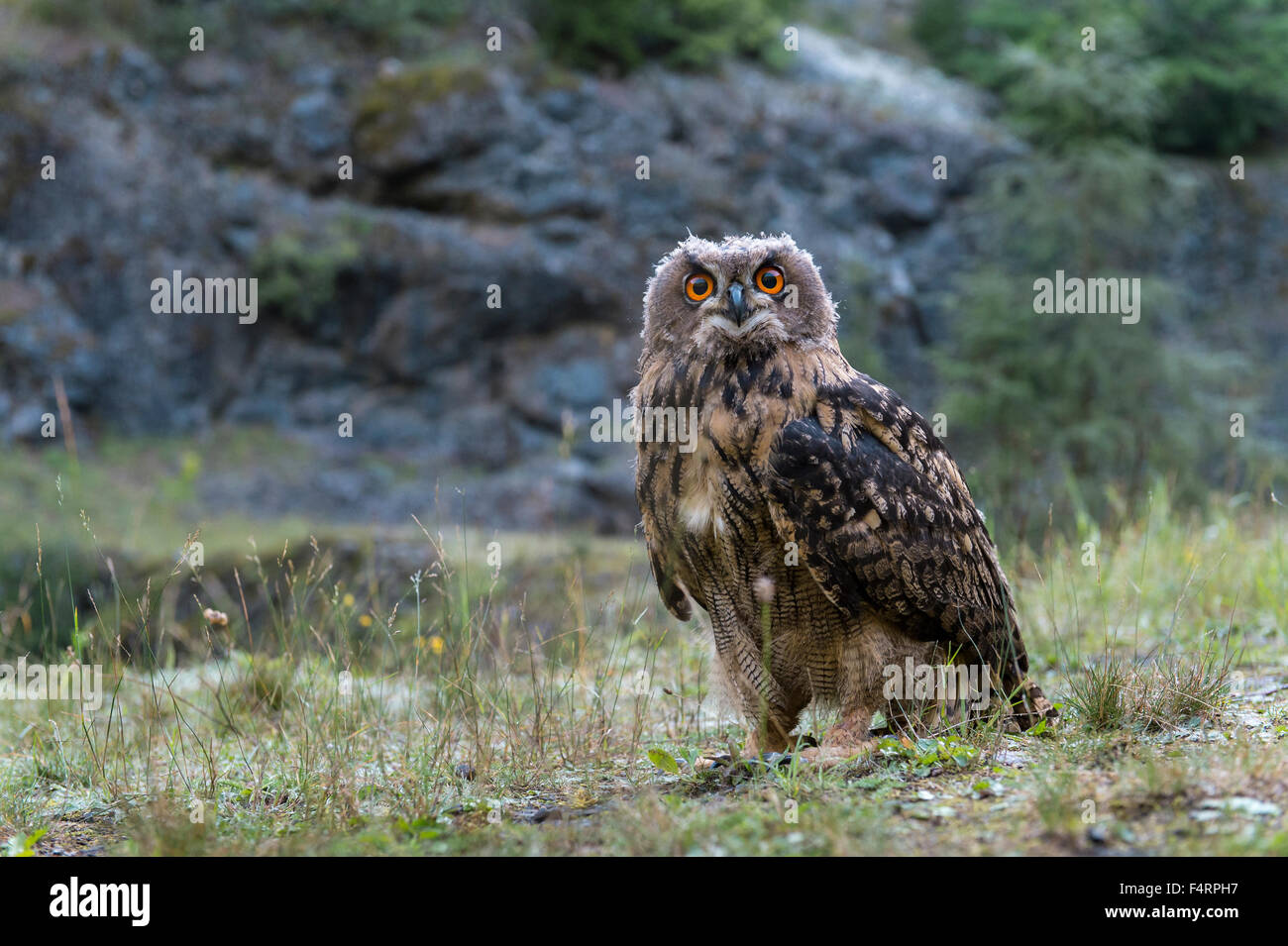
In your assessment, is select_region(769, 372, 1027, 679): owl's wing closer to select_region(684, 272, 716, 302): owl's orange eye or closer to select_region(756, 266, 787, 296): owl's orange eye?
select_region(756, 266, 787, 296): owl's orange eye

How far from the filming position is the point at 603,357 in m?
17.0

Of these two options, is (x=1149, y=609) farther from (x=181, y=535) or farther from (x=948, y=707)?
(x=181, y=535)

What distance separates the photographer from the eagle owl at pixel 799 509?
3.71 meters

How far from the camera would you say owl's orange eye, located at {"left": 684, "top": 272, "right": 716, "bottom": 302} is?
3.99 metres

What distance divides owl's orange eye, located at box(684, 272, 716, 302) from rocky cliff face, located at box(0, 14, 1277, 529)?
432 inches
